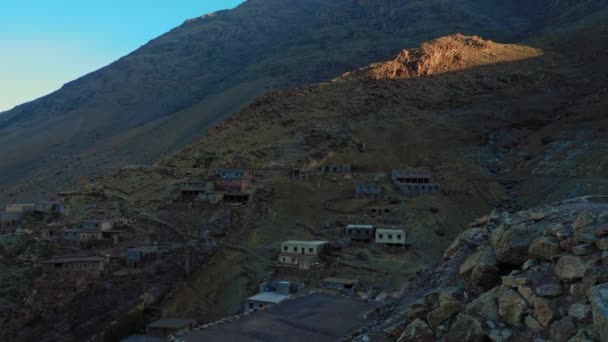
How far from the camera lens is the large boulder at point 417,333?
7.38 m

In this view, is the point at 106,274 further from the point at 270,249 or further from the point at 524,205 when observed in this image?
the point at 524,205

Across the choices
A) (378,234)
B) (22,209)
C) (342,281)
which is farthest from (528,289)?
(22,209)

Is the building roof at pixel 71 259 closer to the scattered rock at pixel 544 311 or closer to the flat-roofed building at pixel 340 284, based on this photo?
the flat-roofed building at pixel 340 284

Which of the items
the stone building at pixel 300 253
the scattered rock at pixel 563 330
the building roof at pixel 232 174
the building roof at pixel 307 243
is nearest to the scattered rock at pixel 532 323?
the scattered rock at pixel 563 330

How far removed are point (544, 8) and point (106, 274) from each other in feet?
343

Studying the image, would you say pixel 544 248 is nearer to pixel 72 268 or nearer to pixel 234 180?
pixel 72 268

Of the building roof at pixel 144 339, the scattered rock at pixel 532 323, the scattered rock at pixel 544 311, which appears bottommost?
the building roof at pixel 144 339

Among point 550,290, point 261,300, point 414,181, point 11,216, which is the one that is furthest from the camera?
point 414,181

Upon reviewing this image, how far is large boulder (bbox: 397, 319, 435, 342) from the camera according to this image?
7.38 m

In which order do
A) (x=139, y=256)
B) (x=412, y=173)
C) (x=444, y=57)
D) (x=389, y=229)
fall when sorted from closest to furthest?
(x=139, y=256), (x=389, y=229), (x=412, y=173), (x=444, y=57)

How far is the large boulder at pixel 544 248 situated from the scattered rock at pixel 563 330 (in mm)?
1194

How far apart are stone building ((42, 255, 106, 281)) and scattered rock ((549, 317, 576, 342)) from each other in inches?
1260

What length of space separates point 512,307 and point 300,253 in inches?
1109

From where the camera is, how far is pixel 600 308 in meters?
5.64
